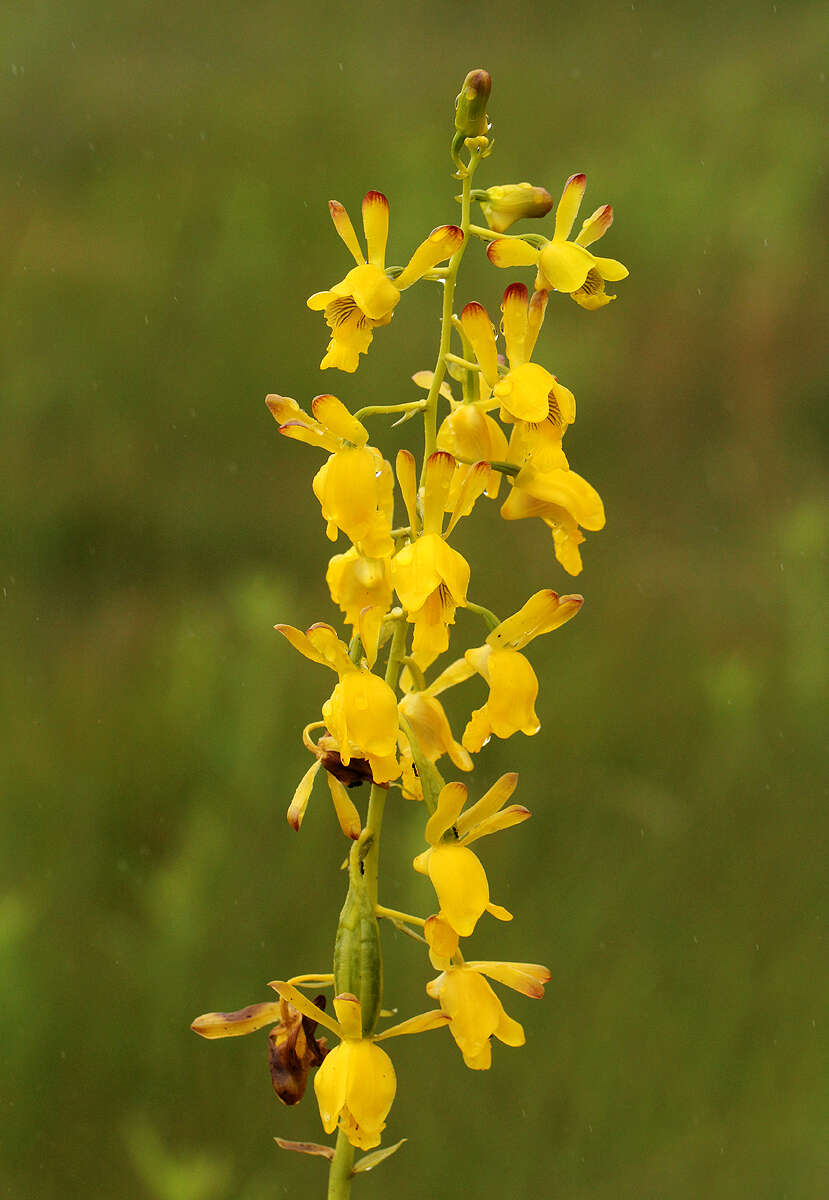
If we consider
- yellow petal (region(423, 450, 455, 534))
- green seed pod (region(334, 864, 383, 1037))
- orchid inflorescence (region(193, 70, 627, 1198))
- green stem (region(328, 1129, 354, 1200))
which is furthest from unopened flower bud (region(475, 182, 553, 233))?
green stem (region(328, 1129, 354, 1200))

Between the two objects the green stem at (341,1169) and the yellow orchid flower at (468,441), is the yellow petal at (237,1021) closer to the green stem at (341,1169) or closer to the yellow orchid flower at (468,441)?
the green stem at (341,1169)

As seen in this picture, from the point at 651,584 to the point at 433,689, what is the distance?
3.62ft

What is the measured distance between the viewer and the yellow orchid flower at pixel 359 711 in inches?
20.6

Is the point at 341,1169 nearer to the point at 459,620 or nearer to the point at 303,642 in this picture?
the point at 303,642

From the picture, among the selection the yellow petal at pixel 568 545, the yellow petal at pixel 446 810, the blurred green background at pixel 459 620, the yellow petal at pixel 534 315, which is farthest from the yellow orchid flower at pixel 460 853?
the blurred green background at pixel 459 620

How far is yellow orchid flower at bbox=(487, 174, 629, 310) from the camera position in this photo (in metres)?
0.54

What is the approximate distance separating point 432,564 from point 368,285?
0.13 m

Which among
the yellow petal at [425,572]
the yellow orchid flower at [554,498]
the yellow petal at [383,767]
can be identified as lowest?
the yellow petal at [383,767]

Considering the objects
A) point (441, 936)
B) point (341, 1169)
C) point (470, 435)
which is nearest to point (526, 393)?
point (470, 435)

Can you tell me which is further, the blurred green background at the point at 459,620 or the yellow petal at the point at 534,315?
the blurred green background at the point at 459,620

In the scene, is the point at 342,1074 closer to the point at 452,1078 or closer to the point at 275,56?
the point at 452,1078

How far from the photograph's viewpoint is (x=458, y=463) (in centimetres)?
57

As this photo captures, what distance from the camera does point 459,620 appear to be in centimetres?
144

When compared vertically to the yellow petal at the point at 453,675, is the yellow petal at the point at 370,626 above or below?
above
